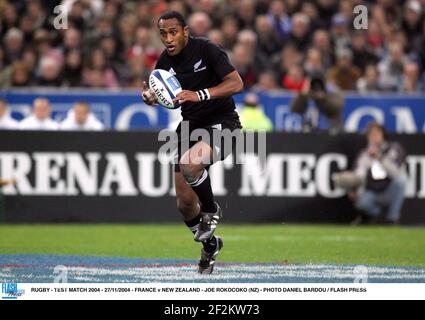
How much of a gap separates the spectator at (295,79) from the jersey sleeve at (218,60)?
855 centimetres

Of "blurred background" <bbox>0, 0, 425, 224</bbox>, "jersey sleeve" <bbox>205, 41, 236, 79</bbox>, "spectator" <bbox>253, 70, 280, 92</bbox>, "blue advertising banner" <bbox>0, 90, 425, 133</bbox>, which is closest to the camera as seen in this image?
"jersey sleeve" <bbox>205, 41, 236, 79</bbox>

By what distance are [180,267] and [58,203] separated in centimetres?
569

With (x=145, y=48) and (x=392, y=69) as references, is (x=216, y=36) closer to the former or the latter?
(x=145, y=48)

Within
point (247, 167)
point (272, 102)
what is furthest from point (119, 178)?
point (272, 102)

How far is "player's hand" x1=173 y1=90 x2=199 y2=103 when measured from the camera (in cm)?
909

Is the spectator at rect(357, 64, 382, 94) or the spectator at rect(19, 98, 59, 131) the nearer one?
the spectator at rect(19, 98, 59, 131)

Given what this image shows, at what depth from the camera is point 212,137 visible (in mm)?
9555

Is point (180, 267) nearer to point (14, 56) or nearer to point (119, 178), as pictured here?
point (119, 178)

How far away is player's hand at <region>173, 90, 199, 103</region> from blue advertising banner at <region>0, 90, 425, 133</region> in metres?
8.25

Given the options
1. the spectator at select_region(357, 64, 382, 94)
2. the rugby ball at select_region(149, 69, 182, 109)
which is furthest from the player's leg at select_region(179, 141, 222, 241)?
the spectator at select_region(357, 64, 382, 94)

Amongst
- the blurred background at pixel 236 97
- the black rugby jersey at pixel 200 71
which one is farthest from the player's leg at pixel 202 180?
the blurred background at pixel 236 97

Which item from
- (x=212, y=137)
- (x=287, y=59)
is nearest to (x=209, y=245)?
(x=212, y=137)

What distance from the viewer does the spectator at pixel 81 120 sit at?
52.4 feet

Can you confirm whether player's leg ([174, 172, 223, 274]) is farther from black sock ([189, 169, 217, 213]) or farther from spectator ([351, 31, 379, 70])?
spectator ([351, 31, 379, 70])
